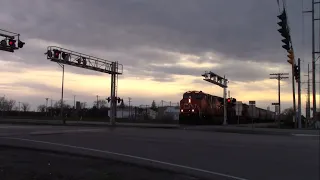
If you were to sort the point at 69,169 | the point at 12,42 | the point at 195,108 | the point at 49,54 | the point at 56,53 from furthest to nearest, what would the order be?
the point at 195,108
the point at 49,54
the point at 56,53
the point at 12,42
the point at 69,169

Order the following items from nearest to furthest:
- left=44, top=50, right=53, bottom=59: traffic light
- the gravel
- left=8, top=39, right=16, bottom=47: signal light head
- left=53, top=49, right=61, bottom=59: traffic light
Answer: the gravel < left=8, top=39, right=16, bottom=47: signal light head < left=53, top=49, right=61, bottom=59: traffic light < left=44, top=50, right=53, bottom=59: traffic light

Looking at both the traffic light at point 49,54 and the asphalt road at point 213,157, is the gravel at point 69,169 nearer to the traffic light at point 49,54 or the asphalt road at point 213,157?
the asphalt road at point 213,157

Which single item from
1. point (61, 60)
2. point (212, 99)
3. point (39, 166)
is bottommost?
point (39, 166)

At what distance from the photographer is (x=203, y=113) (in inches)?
1764

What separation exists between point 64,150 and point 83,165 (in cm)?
387

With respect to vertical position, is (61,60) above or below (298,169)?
above

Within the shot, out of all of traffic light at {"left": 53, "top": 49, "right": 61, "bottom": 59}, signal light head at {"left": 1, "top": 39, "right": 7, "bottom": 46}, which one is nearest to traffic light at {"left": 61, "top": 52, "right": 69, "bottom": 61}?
traffic light at {"left": 53, "top": 49, "right": 61, "bottom": 59}

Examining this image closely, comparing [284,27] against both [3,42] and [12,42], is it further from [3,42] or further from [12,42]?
[3,42]

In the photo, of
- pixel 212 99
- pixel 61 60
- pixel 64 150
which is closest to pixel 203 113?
pixel 212 99

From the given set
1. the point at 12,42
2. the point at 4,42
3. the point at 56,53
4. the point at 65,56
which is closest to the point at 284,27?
the point at 12,42

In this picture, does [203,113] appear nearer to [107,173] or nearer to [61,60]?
[61,60]

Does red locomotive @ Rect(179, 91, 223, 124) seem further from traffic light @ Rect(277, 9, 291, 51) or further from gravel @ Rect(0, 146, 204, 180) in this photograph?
gravel @ Rect(0, 146, 204, 180)

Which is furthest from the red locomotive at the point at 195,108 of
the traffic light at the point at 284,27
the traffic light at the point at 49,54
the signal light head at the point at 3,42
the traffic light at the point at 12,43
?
the traffic light at the point at 284,27

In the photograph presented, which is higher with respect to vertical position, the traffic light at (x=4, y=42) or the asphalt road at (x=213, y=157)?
the traffic light at (x=4, y=42)
